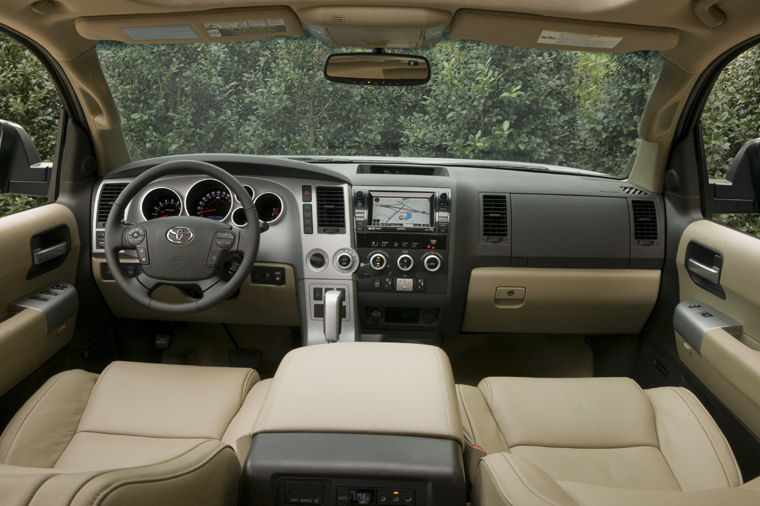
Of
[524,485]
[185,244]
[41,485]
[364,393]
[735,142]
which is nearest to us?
[41,485]

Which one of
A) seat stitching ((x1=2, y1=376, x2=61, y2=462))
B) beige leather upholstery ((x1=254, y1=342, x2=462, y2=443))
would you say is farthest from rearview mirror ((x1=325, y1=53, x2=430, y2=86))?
seat stitching ((x1=2, y1=376, x2=61, y2=462))

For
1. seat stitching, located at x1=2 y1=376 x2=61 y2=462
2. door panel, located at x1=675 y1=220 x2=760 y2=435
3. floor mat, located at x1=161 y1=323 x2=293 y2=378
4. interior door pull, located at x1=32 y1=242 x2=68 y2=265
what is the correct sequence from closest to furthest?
seat stitching, located at x1=2 y1=376 x2=61 y2=462, door panel, located at x1=675 y1=220 x2=760 y2=435, interior door pull, located at x1=32 y1=242 x2=68 y2=265, floor mat, located at x1=161 y1=323 x2=293 y2=378

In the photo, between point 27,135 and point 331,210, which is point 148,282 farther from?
point 27,135

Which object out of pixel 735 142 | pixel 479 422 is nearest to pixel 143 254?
pixel 479 422

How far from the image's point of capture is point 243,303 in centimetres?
293

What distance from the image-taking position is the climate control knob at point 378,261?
2904 mm

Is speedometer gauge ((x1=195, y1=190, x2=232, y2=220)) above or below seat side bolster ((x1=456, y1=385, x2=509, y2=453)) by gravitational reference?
above

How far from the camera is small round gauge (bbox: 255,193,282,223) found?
2.84 m

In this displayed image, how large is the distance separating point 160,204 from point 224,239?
72 centimetres

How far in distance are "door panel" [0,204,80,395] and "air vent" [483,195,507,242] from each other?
2059 mm

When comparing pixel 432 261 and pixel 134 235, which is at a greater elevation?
pixel 134 235

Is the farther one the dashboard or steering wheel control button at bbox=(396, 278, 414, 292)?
steering wheel control button at bbox=(396, 278, 414, 292)

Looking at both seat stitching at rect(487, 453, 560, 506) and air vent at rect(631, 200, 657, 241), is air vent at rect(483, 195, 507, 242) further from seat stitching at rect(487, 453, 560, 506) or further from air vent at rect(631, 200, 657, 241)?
seat stitching at rect(487, 453, 560, 506)

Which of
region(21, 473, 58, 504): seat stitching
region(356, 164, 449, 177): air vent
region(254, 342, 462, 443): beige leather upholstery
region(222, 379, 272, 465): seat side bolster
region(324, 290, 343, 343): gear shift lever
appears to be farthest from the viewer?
region(356, 164, 449, 177): air vent
